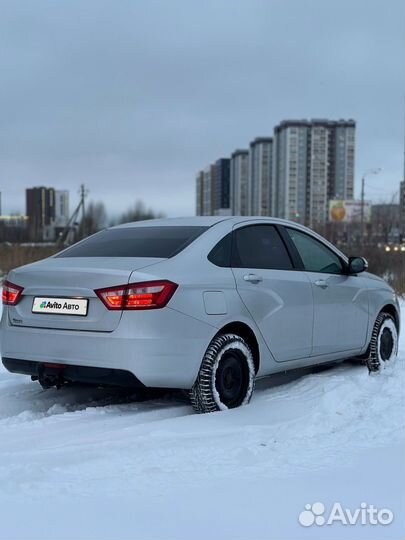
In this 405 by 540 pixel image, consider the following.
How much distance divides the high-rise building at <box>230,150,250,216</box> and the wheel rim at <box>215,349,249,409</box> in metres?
101

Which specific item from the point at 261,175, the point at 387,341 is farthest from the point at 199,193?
the point at 387,341

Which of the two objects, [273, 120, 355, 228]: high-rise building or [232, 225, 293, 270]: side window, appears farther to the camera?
[273, 120, 355, 228]: high-rise building

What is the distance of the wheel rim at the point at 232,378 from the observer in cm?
455

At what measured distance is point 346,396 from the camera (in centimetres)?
488

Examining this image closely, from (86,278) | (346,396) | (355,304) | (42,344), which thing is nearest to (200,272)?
(86,278)

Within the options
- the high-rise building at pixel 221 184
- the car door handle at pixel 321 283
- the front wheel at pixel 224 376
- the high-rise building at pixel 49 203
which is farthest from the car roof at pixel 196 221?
the high-rise building at pixel 221 184

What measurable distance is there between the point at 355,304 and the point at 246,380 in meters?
1.79

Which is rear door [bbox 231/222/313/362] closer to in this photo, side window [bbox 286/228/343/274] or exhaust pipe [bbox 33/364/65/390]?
side window [bbox 286/228/343/274]

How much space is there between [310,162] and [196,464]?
98143 mm

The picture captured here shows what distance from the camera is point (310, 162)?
9856cm

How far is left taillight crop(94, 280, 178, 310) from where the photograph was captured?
418 cm

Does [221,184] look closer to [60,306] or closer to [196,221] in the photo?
[196,221]

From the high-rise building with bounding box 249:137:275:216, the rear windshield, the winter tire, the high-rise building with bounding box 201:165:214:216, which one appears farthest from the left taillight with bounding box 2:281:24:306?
the high-rise building with bounding box 201:165:214:216

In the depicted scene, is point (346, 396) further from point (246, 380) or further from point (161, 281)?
point (161, 281)
